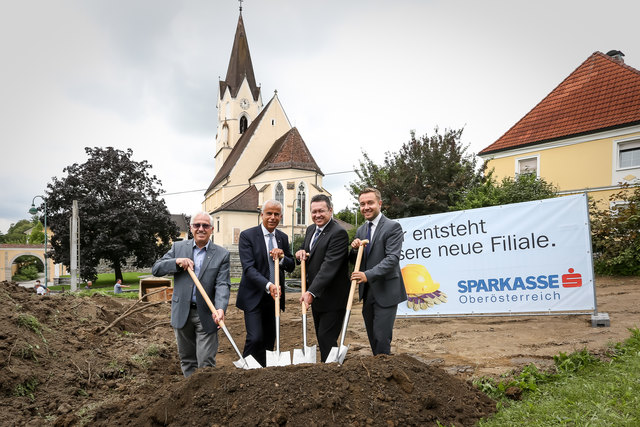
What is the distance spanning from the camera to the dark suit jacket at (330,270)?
3945 millimetres

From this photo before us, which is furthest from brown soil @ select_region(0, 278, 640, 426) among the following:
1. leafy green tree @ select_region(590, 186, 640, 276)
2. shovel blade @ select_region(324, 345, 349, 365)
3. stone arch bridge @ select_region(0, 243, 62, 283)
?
stone arch bridge @ select_region(0, 243, 62, 283)

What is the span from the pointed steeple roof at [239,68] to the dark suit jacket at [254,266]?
44.6 m

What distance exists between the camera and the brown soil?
285cm

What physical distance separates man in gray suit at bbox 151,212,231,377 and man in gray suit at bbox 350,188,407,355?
1.33 meters

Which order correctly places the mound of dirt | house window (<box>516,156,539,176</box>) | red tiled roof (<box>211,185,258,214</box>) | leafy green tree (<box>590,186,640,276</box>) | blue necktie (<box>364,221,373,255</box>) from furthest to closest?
red tiled roof (<box>211,185,258,214</box>)
house window (<box>516,156,539,176</box>)
leafy green tree (<box>590,186,640,276</box>)
blue necktie (<box>364,221,373,255</box>)
the mound of dirt

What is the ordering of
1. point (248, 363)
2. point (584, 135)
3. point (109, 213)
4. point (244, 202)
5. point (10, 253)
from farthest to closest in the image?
point (10, 253), point (244, 202), point (109, 213), point (584, 135), point (248, 363)

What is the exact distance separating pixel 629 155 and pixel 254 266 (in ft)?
62.5

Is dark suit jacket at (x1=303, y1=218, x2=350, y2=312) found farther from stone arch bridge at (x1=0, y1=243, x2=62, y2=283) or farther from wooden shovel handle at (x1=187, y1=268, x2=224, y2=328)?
stone arch bridge at (x1=0, y1=243, x2=62, y2=283)

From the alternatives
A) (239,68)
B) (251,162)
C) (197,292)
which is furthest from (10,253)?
(197,292)

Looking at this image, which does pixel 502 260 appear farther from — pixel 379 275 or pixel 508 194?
pixel 508 194

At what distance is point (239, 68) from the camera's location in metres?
46.8

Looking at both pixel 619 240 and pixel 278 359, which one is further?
pixel 619 240

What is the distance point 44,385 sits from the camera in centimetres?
414

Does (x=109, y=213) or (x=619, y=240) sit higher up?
(x=109, y=213)
